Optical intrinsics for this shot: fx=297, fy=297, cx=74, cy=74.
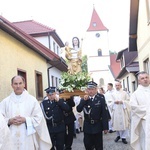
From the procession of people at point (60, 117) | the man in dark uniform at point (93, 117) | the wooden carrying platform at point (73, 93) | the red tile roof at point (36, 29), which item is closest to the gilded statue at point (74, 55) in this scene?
the procession of people at point (60, 117)

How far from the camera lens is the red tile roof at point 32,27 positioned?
71.1ft

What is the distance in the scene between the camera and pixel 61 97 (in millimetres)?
7074

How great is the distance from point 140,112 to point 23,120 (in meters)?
2.36

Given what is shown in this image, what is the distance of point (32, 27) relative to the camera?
23031 mm

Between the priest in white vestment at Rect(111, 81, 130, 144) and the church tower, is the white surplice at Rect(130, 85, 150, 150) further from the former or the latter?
the church tower

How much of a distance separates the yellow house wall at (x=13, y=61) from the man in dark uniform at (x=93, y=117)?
151 inches

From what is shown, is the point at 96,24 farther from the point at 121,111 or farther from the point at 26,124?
the point at 26,124

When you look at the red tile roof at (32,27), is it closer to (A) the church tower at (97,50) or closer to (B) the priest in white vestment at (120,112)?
(B) the priest in white vestment at (120,112)

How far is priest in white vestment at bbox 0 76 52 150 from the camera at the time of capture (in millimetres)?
4961

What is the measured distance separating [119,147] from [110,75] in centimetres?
5021

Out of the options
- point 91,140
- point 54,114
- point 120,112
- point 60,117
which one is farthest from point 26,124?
Result: point 120,112

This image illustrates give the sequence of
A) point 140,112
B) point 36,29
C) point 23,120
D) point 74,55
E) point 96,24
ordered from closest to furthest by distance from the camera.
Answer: point 23,120 < point 140,112 < point 74,55 < point 36,29 < point 96,24

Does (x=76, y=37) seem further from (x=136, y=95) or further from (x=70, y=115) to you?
(x=136, y=95)

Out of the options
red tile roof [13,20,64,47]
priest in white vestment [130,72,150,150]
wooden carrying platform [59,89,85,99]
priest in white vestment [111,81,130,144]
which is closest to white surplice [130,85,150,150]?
priest in white vestment [130,72,150,150]
